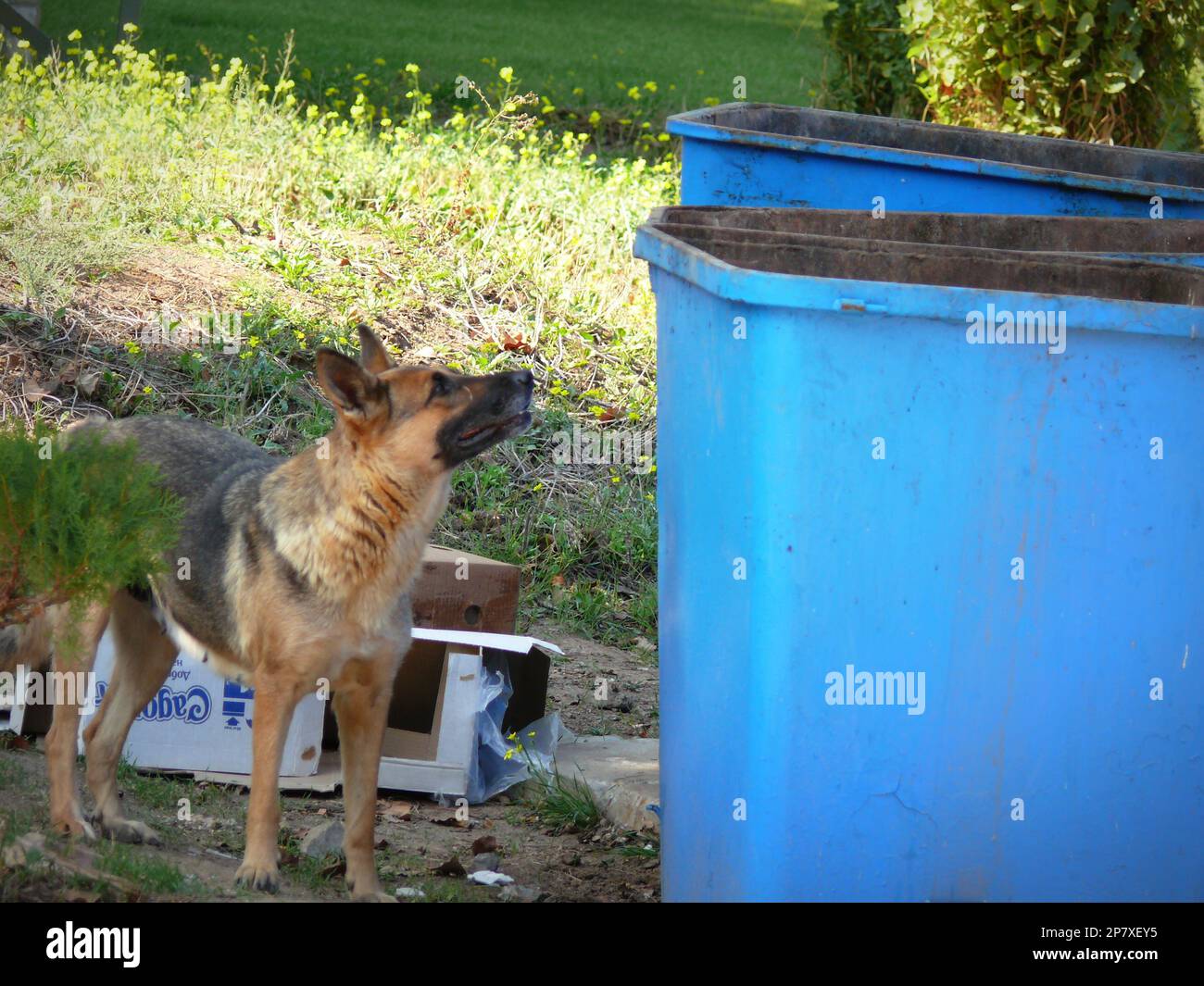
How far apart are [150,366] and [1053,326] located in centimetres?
511

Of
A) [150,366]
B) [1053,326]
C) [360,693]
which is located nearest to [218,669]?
[360,693]

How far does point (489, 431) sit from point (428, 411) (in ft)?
0.59

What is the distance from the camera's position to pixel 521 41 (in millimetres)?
17938

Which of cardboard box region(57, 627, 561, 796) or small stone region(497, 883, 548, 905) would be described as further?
cardboard box region(57, 627, 561, 796)

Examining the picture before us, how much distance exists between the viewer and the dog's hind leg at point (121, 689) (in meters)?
4.23

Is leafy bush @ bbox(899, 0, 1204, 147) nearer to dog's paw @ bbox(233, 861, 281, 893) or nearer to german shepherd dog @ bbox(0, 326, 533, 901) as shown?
german shepherd dog @ bbox(0, 326, 533, 901)

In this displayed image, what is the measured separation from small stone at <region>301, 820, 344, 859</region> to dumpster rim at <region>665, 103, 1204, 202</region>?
3010 millimetres

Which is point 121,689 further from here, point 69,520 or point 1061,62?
point 1061,62

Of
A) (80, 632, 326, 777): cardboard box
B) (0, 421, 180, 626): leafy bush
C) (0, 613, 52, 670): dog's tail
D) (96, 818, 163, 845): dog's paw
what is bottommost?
(96, 818, 163, 845): dog's paw

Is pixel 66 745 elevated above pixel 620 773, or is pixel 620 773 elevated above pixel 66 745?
pixel 66 745

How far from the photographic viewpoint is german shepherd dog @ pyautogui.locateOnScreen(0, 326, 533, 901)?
149 inches

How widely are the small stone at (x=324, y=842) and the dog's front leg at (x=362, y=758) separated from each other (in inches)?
6.5

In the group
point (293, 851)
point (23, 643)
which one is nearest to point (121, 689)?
point (23, 643)

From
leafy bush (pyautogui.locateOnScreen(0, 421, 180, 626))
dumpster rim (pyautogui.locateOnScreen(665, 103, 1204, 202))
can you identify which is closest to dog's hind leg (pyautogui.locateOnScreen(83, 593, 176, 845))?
leafy bush (pyautogui.locateOnScreen(0, 421, 180, 626))
